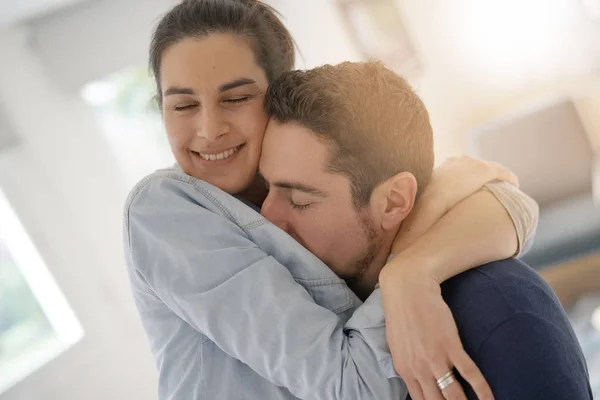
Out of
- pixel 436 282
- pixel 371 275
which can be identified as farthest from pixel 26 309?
pixel 436 282

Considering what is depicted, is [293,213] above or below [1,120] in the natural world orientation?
below

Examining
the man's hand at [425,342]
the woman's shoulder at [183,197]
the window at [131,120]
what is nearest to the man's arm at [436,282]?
the man's hand at [425,342]

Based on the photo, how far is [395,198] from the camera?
3.41 ft

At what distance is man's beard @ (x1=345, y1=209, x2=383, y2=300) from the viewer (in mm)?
1058

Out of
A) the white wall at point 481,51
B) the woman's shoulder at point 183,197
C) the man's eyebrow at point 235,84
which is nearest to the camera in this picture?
the woman's shoulder at point 183,197

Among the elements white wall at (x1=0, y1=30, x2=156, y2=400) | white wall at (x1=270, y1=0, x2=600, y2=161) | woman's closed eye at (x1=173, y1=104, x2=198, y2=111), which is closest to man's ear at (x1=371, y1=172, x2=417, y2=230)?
woman's closed eye at (x1=173, y1=104, x2=198, y2=111)

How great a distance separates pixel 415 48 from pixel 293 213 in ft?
8.26

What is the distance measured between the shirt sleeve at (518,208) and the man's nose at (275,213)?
1.20 ft

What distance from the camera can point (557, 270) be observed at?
2.83 m

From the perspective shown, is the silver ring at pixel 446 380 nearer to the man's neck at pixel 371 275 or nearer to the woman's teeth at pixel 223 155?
the man's neck at pixel 371 275

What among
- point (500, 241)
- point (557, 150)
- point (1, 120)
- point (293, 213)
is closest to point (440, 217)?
point (500, 241)

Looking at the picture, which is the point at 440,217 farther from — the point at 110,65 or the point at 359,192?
the point at 110,65

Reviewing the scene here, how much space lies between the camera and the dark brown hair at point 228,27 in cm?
105

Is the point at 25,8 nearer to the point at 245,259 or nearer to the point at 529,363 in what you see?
the point at 245,259
